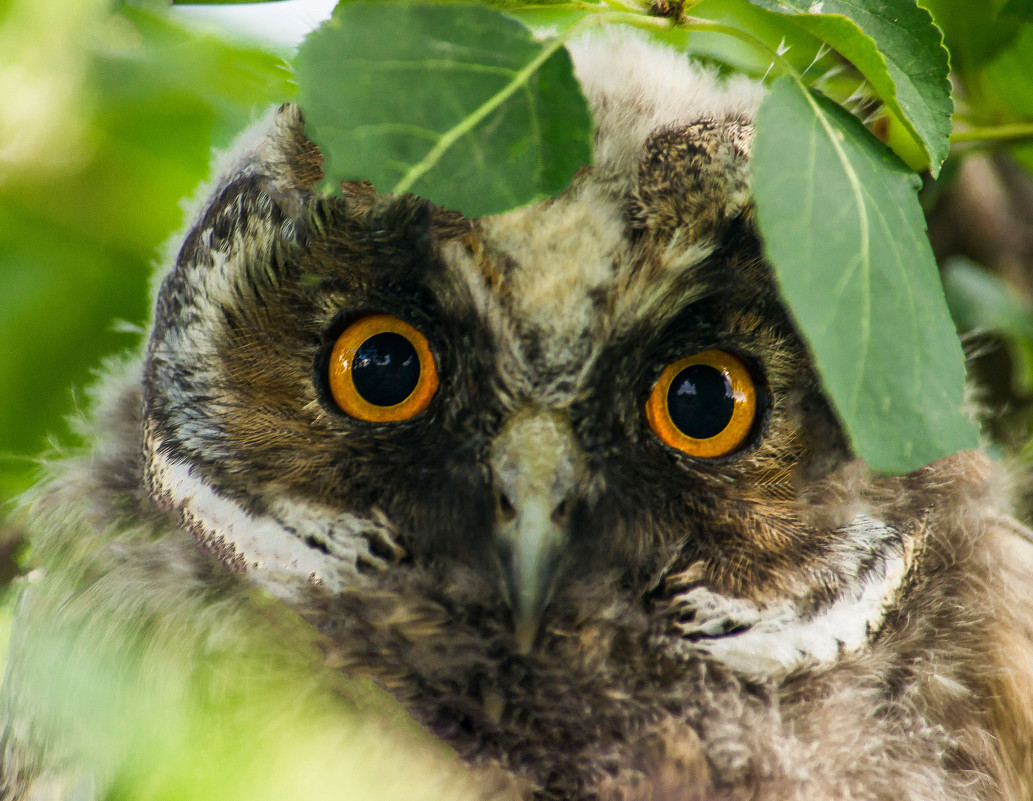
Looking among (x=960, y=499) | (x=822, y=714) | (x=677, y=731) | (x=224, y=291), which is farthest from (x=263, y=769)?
(x=960, y=499)

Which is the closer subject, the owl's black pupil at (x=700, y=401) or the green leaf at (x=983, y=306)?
the owl's black pupil at (x=700, y=401)

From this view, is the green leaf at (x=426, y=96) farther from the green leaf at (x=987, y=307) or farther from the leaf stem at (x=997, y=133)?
the green leaf at (x=987, y=307)

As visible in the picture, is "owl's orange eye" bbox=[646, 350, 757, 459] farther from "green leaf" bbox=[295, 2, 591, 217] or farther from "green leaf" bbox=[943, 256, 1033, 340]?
"green leaf" bbox=[943, 256, 1033, 340]

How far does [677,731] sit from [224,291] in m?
0.88

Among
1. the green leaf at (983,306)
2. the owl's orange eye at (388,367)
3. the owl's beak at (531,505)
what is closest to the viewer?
the owl's beak at (531,505)

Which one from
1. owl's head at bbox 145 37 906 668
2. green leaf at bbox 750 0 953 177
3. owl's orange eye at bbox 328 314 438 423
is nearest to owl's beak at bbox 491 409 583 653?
owl's head at bbox 145 37 906 668

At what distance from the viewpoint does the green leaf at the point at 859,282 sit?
33.7 inches

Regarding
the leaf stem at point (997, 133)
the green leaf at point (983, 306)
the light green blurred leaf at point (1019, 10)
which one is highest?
the light green blurred leaf at point (1019, 10)

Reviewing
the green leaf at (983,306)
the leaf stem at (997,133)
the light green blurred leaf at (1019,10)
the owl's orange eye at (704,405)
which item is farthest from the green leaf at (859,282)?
the green leaf at (983,306)

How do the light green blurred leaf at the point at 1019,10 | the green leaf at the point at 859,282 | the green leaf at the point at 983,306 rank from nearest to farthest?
the green leaf at the point at 859,282
the light green blurred leaf at the point at 1019,10
the green leaf at the point at 983,306

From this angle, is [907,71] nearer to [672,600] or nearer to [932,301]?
[932,301]

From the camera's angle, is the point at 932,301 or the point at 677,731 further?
the point at 677,731

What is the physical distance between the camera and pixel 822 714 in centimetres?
135

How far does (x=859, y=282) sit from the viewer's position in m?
0.88
